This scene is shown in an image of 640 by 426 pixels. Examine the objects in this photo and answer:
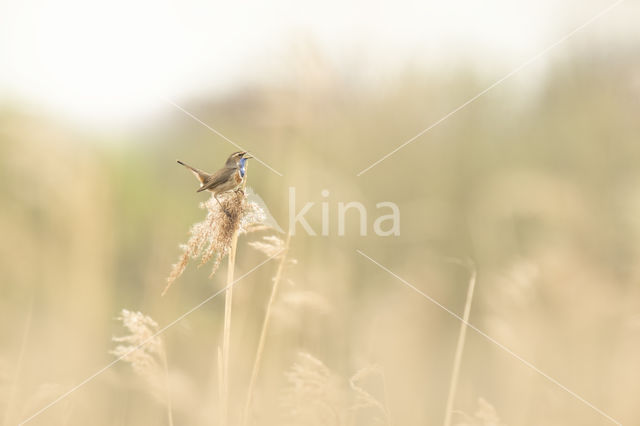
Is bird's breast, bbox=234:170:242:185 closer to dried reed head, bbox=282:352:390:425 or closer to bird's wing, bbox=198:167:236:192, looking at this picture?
bird's wing, bbox=198:167:236:192

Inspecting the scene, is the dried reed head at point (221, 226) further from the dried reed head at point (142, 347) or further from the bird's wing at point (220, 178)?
the dried reed head at point (142, 347)

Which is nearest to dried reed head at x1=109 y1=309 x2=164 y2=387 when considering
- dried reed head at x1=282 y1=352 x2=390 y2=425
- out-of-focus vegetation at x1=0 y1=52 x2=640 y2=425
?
out-of-focus vegetation at x1=0 y1=52 x2=640 y2=425

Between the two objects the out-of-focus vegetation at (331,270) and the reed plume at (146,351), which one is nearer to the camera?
the reed plume at (146,351)

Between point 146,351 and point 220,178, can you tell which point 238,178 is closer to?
point 220,178

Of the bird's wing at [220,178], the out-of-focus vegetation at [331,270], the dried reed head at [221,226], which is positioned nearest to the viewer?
the dried reed head at [221,226]

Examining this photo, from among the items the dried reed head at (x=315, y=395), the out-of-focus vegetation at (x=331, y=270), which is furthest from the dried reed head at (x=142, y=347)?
the dried reed head at (x=315, y=395)

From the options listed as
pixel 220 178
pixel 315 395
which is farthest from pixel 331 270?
pixel 220 178

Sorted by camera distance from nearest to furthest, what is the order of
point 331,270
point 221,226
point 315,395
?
point 221,226 → point 315,395 → point 331,270
